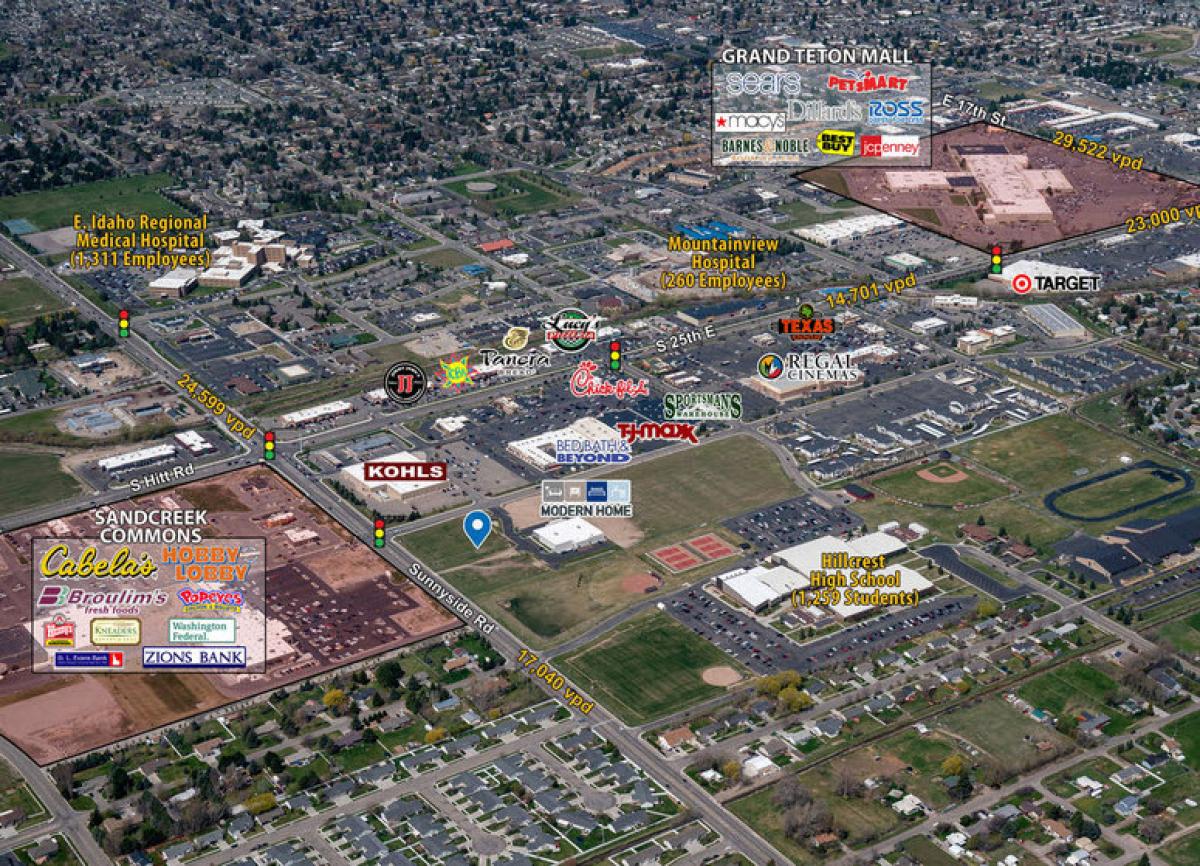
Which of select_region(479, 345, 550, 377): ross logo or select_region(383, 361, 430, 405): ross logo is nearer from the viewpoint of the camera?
select_region(383, 361, 430, 405): ross logo

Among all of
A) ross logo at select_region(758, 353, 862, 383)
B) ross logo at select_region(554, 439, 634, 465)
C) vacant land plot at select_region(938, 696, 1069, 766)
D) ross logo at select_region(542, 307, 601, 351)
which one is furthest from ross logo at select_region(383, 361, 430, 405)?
vacant land plot at select_region(938, 696, 1069, 766)

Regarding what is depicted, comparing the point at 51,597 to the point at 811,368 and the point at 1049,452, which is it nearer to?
the point at 811,368

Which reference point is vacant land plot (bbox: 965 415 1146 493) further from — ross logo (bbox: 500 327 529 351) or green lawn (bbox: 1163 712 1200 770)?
ross logo (bbox: 500 327 529 351)

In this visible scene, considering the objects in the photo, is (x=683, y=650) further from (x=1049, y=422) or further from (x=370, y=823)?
(x=1049, y=422)

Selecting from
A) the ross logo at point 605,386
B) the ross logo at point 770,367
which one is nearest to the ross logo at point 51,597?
the ross logo at point 605,386

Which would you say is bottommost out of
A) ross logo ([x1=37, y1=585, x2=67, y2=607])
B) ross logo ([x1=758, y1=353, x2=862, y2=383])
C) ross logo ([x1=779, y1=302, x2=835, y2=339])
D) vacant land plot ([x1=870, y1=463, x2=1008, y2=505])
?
ross logo ([x1=37, y1=585, x2=67, y2=607])
